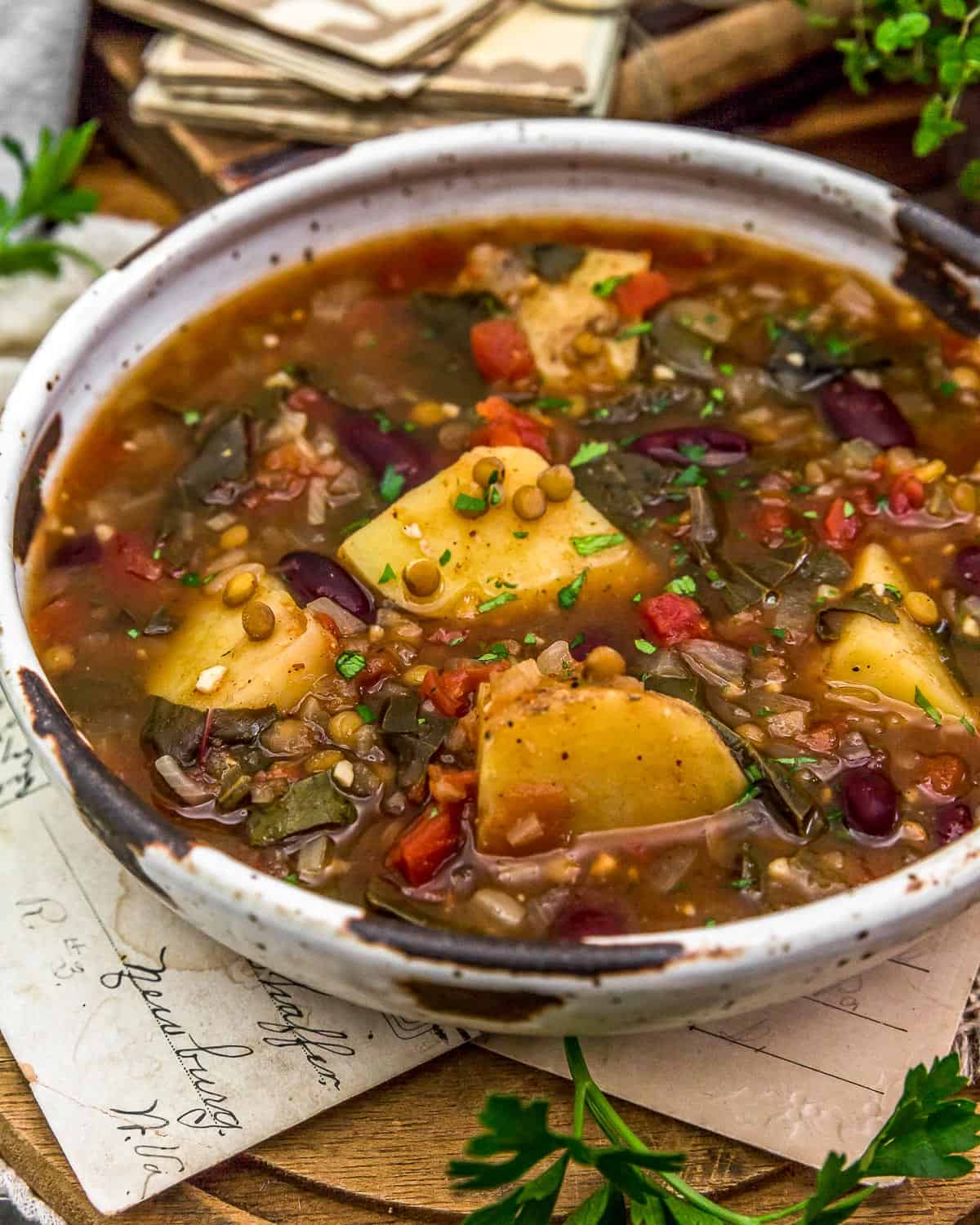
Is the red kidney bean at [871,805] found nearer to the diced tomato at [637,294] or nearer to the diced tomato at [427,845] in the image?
the diced tomato at [427,845]

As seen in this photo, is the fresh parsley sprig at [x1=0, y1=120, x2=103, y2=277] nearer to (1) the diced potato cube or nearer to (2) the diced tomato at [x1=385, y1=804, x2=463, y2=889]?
(1) the diced potato cube

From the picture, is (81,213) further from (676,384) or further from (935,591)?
(935,591)

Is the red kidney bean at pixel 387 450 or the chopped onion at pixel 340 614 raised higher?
the red kidney bean at pixel 387 450

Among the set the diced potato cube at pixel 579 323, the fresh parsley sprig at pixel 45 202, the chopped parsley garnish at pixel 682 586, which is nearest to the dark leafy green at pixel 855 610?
the chopped parsley garnish at pixel 682 586

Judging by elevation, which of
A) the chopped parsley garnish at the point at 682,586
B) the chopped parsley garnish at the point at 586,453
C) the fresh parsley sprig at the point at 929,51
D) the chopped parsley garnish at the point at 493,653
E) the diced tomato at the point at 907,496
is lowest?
the chopped parsley garnish at the point at 493,653

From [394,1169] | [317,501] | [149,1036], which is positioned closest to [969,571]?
[317,501]

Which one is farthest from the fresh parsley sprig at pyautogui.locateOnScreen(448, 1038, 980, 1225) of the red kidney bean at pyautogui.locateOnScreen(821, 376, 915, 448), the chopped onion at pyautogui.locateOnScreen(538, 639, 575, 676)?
the red kidney bean at pyautogui.locateOnScreen(821, 376, 915, 448)
